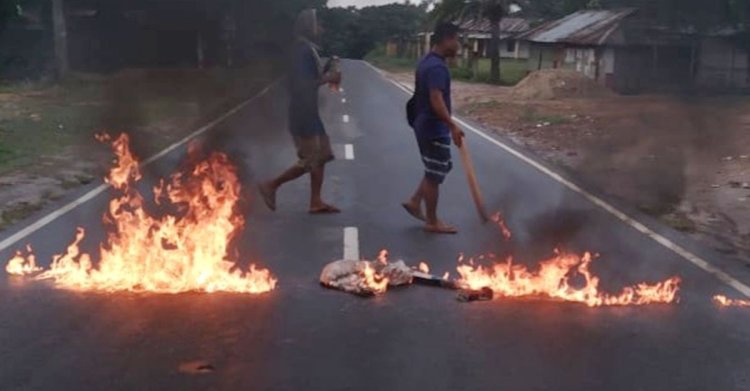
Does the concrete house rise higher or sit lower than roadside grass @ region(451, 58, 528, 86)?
higher

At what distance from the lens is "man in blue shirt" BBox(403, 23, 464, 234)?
295 inches

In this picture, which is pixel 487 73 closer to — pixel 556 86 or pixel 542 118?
pixel 556 86

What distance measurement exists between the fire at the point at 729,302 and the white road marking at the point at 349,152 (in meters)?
8.13

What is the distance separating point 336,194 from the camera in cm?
1010

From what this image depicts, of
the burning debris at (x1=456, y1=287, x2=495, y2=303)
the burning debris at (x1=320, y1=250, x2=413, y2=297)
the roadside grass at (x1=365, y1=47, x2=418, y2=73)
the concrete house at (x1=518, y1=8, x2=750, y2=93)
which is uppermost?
the concrete house at (x1=518, y1=8, x2=750, y2=93)

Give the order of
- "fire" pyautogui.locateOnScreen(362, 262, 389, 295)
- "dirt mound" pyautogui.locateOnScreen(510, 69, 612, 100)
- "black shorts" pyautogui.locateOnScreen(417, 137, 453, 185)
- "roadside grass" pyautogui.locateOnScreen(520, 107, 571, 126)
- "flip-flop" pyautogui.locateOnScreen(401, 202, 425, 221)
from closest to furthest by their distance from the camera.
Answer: "fire" pyautogui.locateOnScreen(362, 262, 389, 295) < "black shorts" pyautogui.locateOnScreen(417, 137, 453, 185) < "flip-flop" pyautogui.locateOnScreen(401, 202, 425, 221) < "roadside grass" pyautogui.locateOnScreen(520, 107, 571, 126) < "dirt mound" pyautogui.locateOnScreen(510, 69, 612, 100)

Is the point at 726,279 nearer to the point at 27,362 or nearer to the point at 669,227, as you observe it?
the point at 669,227

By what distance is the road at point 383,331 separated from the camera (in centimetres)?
434

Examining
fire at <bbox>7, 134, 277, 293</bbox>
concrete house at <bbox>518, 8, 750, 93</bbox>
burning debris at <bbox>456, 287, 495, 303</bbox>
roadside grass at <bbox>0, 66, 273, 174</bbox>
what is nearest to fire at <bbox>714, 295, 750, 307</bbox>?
burning debris at <bbox>456, 287, 495, 303</bbox>

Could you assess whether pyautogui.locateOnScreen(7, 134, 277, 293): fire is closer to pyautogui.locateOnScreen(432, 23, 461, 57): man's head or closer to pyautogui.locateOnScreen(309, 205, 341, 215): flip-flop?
pyautogui.locateOnScreen(309, 205, 341, 215): flip-flop

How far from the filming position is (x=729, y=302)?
576 centimetres

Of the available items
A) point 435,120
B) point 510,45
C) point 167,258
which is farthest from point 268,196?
point 510,45

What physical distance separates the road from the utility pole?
19.5m

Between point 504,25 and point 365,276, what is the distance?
141ft
